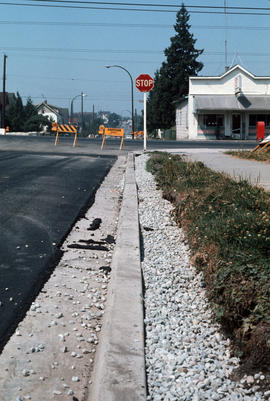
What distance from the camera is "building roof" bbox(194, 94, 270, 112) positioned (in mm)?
48812

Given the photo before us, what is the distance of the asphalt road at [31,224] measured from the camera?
13.5ft

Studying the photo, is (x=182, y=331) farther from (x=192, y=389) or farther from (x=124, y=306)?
(x=192, y=389)

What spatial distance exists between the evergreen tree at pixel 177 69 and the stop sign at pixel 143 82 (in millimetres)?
47063

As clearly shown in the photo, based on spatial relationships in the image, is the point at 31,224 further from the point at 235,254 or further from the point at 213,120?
the point at 213,120

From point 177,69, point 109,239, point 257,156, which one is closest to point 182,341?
point 109,239

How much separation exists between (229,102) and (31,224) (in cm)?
4554

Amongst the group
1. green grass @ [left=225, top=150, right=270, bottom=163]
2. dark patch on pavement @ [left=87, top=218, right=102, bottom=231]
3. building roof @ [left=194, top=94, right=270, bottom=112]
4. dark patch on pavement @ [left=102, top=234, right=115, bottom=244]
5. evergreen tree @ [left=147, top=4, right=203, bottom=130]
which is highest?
evergreen tree @ [left=147, top=4, right=203, bottom=130]

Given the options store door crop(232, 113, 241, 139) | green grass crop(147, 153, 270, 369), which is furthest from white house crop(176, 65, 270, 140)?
green grass crop(147, 153, 270, 369)

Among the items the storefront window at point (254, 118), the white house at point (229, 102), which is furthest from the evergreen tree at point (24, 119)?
the storefront window at point (254, 118)

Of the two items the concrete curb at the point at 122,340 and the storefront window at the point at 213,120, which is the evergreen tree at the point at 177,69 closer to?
the storefront window at the point at 213,120

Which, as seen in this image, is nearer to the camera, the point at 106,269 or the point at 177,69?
the point at 106,269

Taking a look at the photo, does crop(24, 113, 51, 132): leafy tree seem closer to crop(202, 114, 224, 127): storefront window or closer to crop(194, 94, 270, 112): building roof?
crop(202, 114, 224, 127): storefront window

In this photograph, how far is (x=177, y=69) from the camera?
66188mm

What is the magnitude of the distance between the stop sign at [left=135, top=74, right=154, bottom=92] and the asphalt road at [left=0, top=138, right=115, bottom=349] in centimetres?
747
